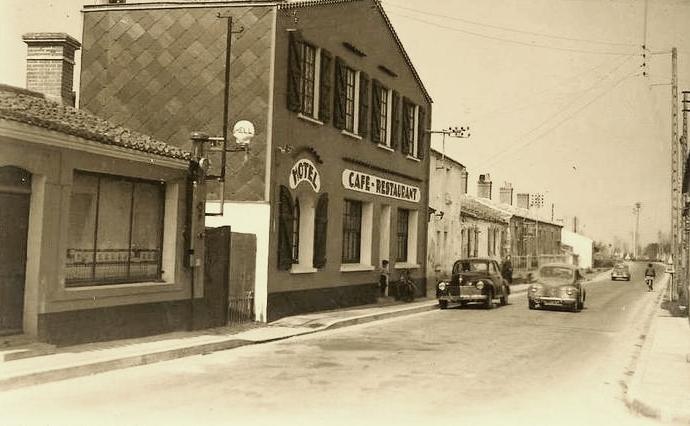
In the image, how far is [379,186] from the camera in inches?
907

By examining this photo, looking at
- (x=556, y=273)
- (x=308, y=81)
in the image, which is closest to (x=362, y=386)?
(x=308, y=81)

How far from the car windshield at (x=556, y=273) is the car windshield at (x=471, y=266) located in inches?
73.8

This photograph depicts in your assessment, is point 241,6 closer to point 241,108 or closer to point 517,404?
point 241,108

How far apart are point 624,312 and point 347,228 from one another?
999 cm

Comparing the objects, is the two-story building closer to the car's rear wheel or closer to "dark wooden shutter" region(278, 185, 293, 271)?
"dark wooden shutter" region(278, 185, 293, 271)

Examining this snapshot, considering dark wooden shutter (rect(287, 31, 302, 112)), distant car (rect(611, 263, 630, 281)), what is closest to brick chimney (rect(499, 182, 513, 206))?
distant car (rect(611, 263, 630, 281))

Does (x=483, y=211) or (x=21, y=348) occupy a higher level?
(x=483, y=211)

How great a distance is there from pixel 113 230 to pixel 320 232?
727 cm

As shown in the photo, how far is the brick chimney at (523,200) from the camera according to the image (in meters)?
65.7

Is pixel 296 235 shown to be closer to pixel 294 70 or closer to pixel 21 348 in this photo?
pixel 294 70

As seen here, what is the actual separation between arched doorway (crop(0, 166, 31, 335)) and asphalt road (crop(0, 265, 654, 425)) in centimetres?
191

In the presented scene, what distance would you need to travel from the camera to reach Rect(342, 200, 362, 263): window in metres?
21.3

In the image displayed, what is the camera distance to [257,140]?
16375 mm

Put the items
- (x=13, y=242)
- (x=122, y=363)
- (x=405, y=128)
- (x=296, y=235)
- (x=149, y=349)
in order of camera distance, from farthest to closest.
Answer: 1. (x=405, y=128)
2. (x=296, y=235)
3. (x=149, y=349)
4. (x=13, y=242)
5. (x=122, y=363)
